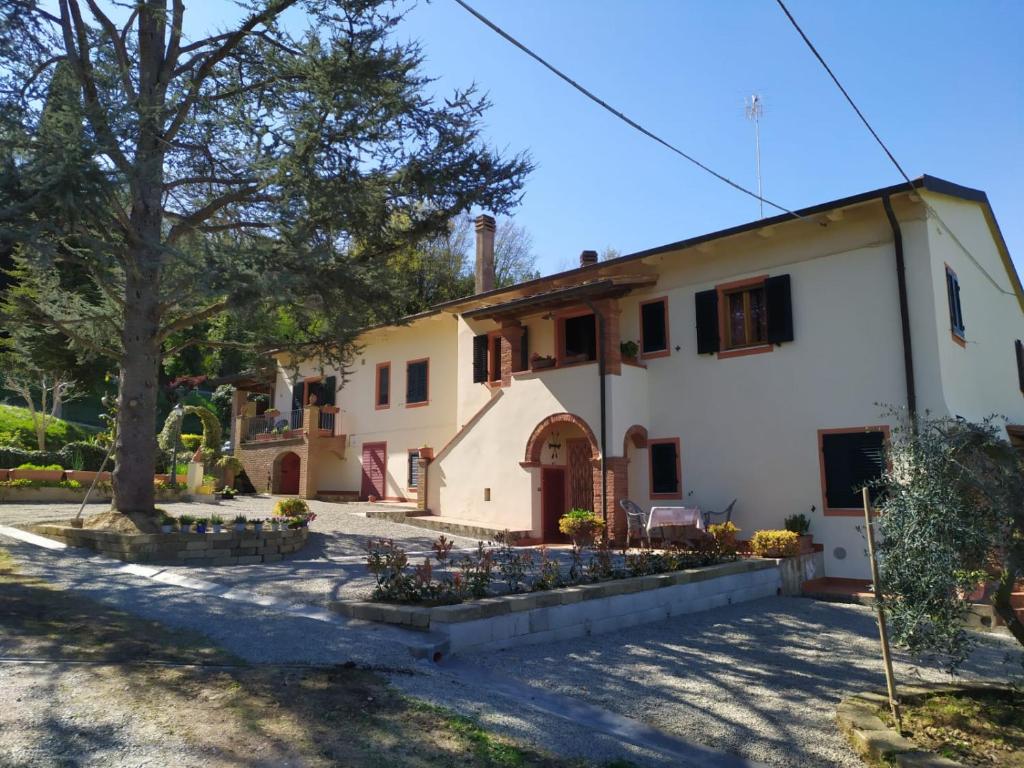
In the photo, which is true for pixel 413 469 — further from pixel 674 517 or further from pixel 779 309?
pixel 779 309

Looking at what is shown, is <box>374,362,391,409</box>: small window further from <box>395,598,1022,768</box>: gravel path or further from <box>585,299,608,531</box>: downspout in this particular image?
<box>395,598,1022,768</box>: gravel path

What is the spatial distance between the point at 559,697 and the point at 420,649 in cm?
124

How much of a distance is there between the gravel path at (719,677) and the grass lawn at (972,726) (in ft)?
1.28

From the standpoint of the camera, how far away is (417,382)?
78.7ft

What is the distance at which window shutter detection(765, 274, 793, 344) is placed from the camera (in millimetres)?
14648

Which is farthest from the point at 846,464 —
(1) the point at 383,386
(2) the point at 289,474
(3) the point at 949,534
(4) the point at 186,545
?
(2) the point at 289,474

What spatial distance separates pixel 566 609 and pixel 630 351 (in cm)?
953

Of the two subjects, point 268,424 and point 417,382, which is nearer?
point 417,382

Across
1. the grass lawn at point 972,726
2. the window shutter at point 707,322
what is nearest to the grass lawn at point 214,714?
the grass lawn at point 972,726

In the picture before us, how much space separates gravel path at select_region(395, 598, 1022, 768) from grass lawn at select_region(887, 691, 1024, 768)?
391mm

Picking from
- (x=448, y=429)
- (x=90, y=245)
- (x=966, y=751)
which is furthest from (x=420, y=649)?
(x=448, y=429)

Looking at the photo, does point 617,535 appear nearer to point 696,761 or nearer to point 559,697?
point 559,697

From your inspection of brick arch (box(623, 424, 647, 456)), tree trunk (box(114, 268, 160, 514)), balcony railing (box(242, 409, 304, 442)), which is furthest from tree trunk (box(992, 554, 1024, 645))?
balcony railing (box(242, 409, 304, 442))

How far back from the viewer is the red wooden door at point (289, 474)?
91.4 ft
